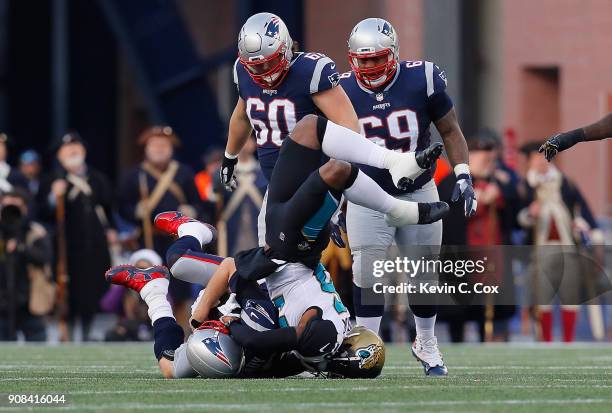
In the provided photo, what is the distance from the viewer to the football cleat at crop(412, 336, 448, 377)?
8867mm

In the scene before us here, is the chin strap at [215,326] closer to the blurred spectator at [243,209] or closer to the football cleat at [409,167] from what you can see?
the football cleat at [409,167]

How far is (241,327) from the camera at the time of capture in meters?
7.96

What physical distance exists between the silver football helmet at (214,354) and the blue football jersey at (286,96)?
1413 millimetres

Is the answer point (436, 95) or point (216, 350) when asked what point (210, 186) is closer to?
point (436, 95)

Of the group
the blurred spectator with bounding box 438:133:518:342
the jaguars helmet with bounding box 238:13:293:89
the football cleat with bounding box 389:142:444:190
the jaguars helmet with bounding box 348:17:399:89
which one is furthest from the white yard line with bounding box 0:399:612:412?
the blurred spectator with bounding box 438:133:518:342

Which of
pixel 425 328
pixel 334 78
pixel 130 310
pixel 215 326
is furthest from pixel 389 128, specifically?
pixel 130 310

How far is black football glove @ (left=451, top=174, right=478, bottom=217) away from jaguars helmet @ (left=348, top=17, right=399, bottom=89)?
0.67 metres

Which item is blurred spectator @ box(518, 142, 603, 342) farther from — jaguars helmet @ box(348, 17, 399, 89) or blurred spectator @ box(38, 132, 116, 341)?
jaguars helmet @ box(348, 17, 399, 89)

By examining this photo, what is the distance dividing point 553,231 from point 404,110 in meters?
6.09

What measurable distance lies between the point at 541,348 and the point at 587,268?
1823 mm

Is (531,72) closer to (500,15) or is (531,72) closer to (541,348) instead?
(500,15)

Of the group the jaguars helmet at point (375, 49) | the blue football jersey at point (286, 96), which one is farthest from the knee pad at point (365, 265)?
the jaguars helmet at point (375, 49)

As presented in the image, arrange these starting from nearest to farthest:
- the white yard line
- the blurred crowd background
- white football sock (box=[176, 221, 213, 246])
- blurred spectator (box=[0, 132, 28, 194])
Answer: the white yard line → white football sock (box=[176, 221, 213, 246]) → the blurred crowd background → blurred spectator (box=[0, 132, 28, 194])

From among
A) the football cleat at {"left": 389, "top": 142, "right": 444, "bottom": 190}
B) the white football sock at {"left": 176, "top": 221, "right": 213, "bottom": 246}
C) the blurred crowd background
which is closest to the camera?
the football cleat at {"left": 389, "top": 142, "right": 444, "bottom": 190}
